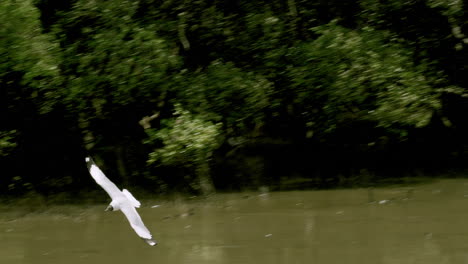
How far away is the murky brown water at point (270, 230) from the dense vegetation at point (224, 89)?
32.6 inches

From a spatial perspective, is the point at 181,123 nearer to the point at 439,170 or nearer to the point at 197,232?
the point at 197,232

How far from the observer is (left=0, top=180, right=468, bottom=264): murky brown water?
333 inches

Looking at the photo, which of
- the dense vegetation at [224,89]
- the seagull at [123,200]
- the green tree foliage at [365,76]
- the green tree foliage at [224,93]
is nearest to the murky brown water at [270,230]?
the dense vegetation at [224,89]

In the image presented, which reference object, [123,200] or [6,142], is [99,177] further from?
[6,142]

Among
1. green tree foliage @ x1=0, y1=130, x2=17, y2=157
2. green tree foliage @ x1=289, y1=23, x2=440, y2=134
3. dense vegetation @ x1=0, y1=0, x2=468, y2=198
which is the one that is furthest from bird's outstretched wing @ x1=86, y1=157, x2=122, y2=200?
green tree foliage @ x1=289, y1=23, x2=440, y2=134

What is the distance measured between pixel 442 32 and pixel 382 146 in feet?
6.86

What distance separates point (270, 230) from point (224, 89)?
7.29ft

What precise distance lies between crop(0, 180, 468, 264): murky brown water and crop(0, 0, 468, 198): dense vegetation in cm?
83

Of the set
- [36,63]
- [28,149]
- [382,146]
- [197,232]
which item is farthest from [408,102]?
[28,149]

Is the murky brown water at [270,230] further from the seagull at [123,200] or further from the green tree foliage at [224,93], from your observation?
the seagull at [123,200]

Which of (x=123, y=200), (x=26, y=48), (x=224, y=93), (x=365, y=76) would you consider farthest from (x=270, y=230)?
(x=26, y=48)

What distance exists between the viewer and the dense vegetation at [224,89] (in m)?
10.6

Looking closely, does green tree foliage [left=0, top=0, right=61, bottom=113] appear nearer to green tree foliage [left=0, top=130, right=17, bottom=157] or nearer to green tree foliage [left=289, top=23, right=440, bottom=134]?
green tree foliage [left=0, top=130, right=17, bottom=157]

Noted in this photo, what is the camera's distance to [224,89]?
35.9ft
